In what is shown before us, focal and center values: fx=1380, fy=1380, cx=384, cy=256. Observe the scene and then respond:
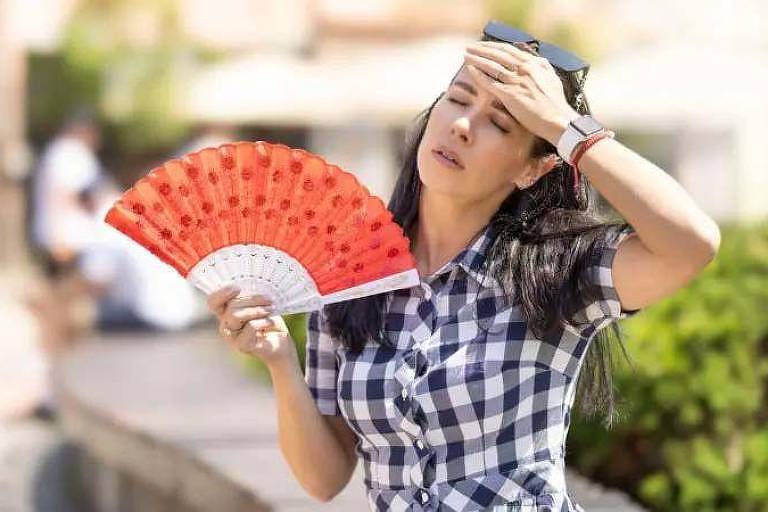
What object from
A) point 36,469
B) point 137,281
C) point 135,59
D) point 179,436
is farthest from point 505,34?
point 135,59

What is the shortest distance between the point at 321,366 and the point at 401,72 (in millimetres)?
11565

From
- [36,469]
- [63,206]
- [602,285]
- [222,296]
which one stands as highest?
[63,206]

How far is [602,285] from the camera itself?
1957mm

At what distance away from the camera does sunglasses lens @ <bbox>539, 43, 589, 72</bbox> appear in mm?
2031

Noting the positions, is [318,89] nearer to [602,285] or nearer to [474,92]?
[474,92]

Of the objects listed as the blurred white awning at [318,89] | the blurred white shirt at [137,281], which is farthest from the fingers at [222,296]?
the blurred white awning at [318,89]

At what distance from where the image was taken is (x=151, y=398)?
5.29m

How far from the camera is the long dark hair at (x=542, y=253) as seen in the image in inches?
78.8

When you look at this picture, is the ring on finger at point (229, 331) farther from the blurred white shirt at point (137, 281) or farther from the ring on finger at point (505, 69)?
the blurred white shirt at point (137, 281)

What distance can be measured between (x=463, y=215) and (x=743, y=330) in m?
1.84

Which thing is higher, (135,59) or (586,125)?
(135,59)

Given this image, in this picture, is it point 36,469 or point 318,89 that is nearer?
point 36,469

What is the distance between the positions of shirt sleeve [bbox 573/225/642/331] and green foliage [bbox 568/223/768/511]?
A: 62.0 inches

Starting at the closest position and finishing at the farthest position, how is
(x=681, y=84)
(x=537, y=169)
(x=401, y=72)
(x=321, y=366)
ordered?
(x=537, y=169) < (x=321, y=366) < (x=401, y=72) < (x=681, y=84)
